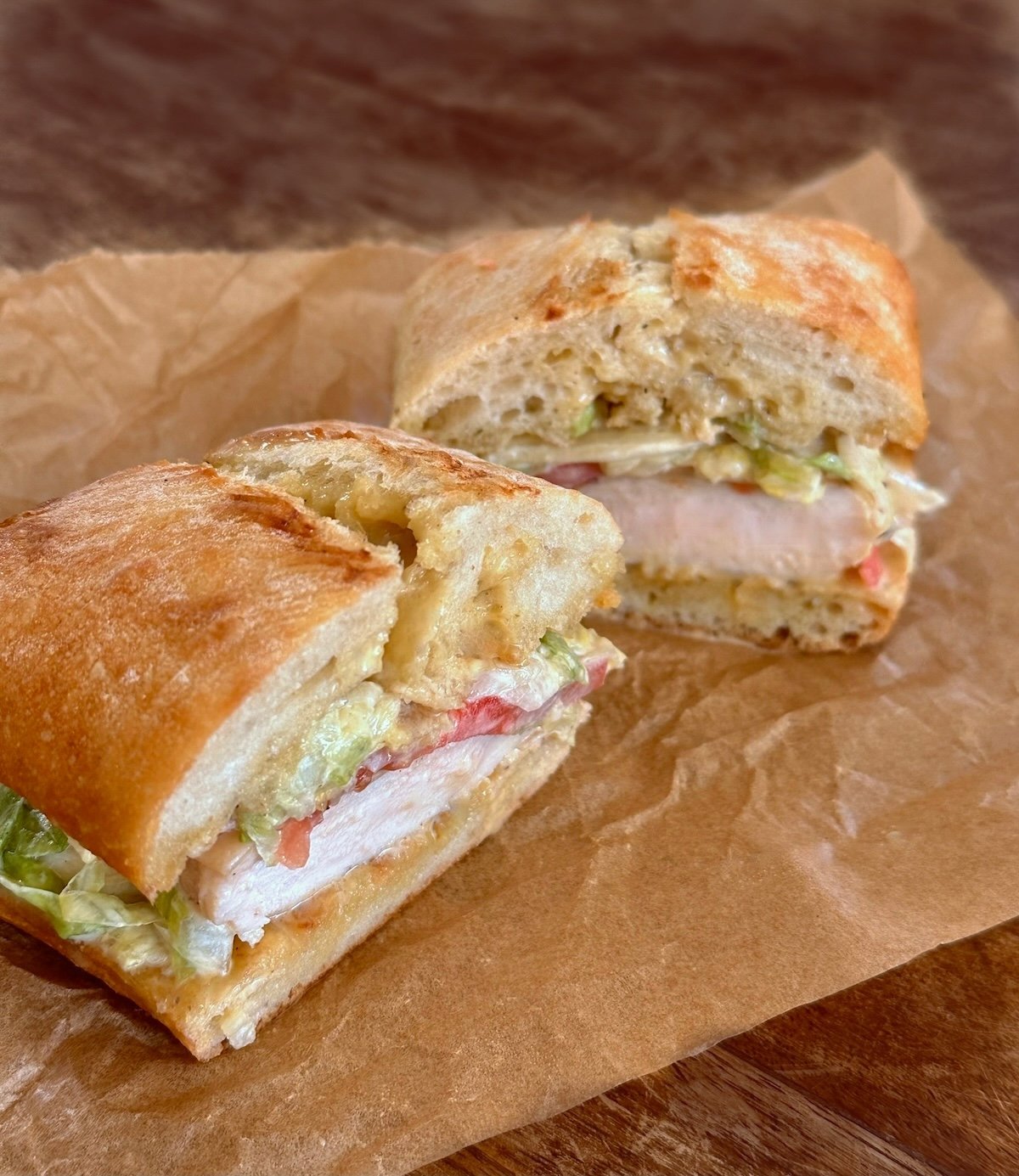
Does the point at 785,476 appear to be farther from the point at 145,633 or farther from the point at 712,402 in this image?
the point at 145,633

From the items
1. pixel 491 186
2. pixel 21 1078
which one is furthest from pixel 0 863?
pixel 491 186

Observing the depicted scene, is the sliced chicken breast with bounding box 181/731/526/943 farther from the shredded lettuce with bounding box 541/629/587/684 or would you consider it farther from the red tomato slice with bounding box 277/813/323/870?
the shredded lettuce with bounding box 541/629/587/684

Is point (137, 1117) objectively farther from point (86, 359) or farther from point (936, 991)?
point (86, 359)

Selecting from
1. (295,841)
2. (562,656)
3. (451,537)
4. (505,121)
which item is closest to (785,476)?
(562,656)

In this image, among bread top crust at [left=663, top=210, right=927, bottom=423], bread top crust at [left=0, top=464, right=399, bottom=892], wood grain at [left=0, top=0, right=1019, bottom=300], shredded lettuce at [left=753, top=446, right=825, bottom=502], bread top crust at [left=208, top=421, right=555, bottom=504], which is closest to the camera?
bread top crust at [left=0, top=464, right=399, bottom=892]

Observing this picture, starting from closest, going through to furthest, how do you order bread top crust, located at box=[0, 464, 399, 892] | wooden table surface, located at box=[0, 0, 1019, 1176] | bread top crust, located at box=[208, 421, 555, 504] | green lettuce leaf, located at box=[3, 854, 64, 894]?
bread top crust, located at box=[0, 464, 399, 892]
green lettuce leaf, located at box=[3, 854, 64, 894]
bread top crust, located at box=[208, 421, 555, 504]
wooden table surface, located at box=[0, 0, 1019, 1176]

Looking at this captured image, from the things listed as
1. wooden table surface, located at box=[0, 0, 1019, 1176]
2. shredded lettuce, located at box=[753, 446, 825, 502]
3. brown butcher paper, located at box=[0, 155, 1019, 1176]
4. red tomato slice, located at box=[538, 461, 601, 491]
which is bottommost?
brown butcher paper, located at box=[0, 155, 1019, 1176]

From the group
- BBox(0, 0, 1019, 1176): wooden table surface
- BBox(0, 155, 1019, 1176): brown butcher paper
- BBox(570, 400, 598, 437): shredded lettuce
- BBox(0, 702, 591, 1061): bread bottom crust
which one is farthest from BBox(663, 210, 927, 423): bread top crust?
BBox(0, 0, 1019, 1176): wooden table surface
